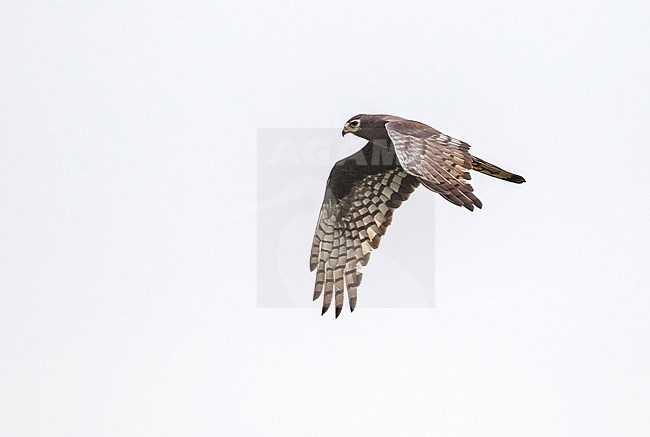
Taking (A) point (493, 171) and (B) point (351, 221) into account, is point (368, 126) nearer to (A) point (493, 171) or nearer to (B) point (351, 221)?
(A) point (493, 171)

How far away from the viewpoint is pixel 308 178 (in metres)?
18.5

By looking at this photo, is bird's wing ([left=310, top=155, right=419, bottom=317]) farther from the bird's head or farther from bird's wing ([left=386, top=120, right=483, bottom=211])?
bird's wing ([left=386, top=120, right=483, bottom=211])

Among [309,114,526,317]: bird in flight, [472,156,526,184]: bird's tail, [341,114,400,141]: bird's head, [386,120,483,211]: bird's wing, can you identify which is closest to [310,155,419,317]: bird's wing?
[309,114,526,317]: bird in flight

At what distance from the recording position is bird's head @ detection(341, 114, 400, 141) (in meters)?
14.7

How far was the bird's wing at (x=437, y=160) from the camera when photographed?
12.5m

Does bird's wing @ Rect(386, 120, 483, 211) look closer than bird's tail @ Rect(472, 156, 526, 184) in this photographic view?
Yes

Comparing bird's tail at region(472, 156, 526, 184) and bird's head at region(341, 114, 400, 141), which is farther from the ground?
bird's head at region(341, 114, 400, 141)

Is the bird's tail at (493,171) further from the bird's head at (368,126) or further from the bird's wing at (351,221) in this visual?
the bird's wing at (351,221)

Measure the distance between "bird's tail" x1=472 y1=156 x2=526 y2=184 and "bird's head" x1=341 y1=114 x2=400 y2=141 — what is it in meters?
1.20

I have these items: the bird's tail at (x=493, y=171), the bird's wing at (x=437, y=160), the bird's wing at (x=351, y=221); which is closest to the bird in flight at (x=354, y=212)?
the bird's wing at (x=351, y=221)

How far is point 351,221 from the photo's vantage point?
16.2 metres

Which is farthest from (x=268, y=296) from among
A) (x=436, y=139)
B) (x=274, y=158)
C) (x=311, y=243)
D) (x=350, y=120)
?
(x=436, y=139)

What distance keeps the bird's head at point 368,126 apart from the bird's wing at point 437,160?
95 cm

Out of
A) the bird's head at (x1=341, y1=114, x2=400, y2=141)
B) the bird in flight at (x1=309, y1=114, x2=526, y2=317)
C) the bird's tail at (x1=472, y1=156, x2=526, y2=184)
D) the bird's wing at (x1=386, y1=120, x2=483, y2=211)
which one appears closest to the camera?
the bird's wing at (x1=386, y1=120, x2=483, y2=211)
